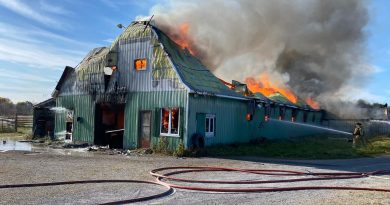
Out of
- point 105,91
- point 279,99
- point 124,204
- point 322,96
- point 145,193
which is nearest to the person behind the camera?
point 124,204

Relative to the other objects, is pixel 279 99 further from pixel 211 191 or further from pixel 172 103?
pixel 211 191

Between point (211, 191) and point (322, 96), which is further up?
point (322, 96)

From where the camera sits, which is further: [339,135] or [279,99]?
[339,135]

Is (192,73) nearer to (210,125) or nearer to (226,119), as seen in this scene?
(210,125)

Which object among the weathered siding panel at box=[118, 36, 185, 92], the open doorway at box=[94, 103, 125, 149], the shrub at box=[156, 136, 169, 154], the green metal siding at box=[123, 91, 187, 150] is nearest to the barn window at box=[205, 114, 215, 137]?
the green metal siding at box=[123, 91, 187, 150]

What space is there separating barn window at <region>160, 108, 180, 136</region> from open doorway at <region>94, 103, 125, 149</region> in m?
3.94

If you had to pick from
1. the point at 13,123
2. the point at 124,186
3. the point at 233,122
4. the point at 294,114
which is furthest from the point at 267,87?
the point at 124,186

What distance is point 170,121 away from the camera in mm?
22859

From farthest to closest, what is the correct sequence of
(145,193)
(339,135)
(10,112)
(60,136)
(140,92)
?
(10,112) → (339,135) → (60,136) → (140,92) → (145,193)

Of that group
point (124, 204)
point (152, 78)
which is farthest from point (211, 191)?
point (152, 78)

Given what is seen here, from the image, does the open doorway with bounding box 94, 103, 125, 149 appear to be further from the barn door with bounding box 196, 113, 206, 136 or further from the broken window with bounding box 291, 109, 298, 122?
the broken window with bounding box 291, 109, 298, 122

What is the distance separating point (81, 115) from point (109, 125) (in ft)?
6.12

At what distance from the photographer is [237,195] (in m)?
10.4

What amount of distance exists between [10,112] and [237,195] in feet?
198
